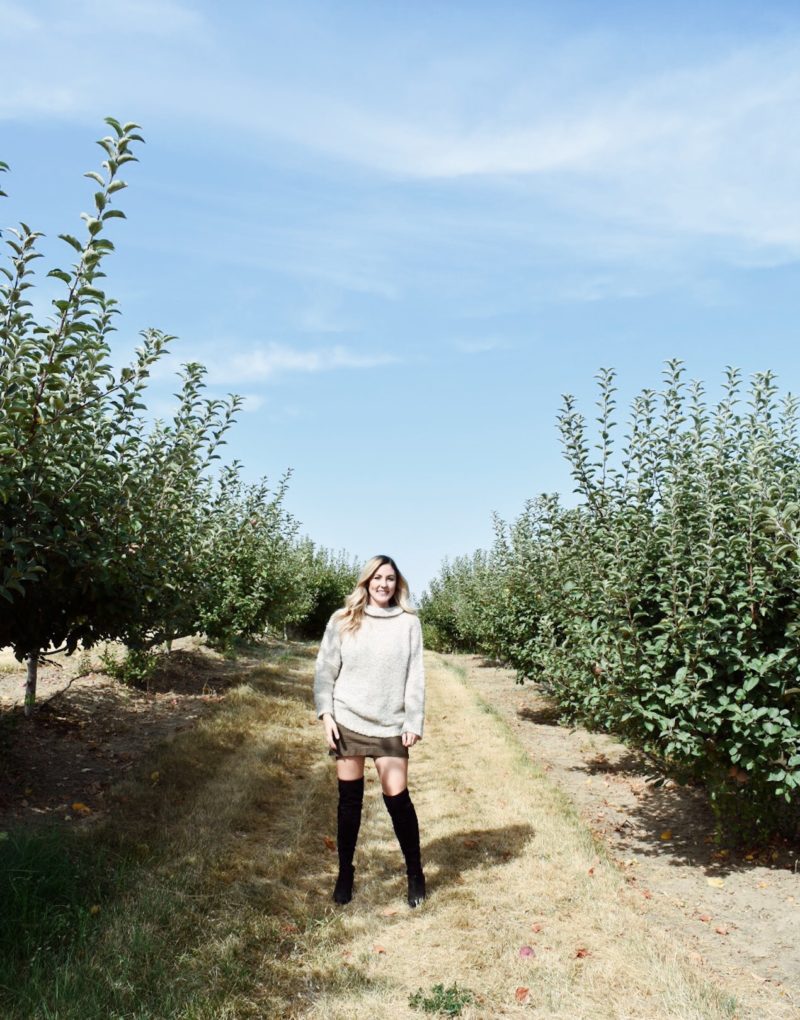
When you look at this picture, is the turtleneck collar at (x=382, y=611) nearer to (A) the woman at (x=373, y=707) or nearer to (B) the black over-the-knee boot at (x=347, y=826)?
(A) the woman at (x=373, y=707)

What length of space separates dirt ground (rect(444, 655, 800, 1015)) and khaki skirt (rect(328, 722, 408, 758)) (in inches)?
89.5

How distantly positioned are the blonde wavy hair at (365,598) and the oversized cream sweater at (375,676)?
5 cm

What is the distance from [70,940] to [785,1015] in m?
4.00

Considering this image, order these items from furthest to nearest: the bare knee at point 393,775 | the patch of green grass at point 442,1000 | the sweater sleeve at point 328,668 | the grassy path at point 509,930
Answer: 1. the sweater sleeve at point 328,668
2. the bare knee at point 393,775
3. the grassy path at point 509,930
4. the patch of green grass at point 442,1000

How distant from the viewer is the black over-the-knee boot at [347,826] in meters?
5.63

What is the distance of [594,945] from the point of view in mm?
4914

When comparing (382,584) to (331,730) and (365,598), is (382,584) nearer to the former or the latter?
(365,598)

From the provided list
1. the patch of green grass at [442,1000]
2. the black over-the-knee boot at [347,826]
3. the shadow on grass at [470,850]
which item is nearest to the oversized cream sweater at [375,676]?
the black over-the-knee boot at [347,826]

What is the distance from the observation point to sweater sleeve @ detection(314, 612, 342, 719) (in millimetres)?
5699

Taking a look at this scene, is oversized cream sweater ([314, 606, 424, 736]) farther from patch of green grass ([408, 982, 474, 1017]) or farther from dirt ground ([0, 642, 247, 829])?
dirt ground ([0, 642, 247, 829])

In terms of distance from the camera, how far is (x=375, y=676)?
223 inches

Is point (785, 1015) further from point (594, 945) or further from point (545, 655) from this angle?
point (545, 655)

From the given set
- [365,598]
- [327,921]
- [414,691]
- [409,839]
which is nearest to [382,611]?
[365,598]

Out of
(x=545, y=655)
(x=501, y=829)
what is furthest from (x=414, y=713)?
(x=545, y=655)
